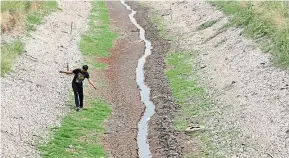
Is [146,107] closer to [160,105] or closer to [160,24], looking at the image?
[160,105]

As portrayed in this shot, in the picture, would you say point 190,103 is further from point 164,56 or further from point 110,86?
point 164,56

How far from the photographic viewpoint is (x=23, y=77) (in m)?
28.7

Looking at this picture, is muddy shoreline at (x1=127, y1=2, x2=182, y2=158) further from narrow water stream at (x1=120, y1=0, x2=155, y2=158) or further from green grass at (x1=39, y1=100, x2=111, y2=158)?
green grass at (x1=39, y1=100, x2=111, y2=158)

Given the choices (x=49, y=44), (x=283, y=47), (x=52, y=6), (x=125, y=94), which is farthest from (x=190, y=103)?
(x=52, y=6)

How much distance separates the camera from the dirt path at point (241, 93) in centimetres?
2209

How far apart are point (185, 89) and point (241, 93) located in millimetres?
4181

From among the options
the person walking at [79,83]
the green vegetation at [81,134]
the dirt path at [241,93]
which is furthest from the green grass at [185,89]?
the person walking at [79,83]

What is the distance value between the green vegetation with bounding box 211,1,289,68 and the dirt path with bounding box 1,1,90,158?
1159 centimetres

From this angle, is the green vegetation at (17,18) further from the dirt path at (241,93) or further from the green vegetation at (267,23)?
the green vegetation at (267,23)

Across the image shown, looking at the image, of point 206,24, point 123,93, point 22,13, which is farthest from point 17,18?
point 206,24

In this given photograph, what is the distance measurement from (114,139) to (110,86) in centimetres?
795

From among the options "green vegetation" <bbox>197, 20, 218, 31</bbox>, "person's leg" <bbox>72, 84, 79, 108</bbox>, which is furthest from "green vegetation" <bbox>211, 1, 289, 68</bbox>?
"person's leg" <bbox>72, 84, 79, 108</bbox>

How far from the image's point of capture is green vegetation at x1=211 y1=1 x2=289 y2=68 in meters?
30.0

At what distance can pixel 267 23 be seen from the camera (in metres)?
34.7
